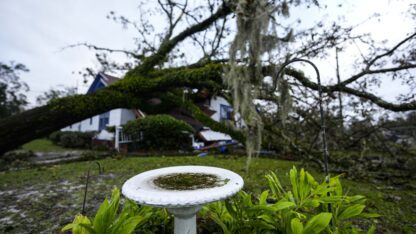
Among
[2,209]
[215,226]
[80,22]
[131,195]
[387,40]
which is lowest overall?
[2,209]

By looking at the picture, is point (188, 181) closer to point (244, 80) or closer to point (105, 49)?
point (244, 80)

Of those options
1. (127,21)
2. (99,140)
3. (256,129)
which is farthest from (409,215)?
(99,140)

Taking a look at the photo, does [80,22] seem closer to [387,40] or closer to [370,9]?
[370,9]

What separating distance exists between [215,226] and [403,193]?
12.2 feet

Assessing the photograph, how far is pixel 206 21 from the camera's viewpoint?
4.67 metres

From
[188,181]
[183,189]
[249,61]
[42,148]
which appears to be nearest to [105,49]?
[249,61]

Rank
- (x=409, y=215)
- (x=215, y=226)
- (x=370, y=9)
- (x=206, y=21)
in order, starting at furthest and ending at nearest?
(x=206, y=21), (x=370, y=9), (x=409, y=215), (x=215, y=226)

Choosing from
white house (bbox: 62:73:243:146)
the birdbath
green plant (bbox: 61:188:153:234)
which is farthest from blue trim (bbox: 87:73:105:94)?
green plant (bbox: 61:188:153:234)

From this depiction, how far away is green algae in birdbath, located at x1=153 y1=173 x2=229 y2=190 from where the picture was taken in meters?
1.25

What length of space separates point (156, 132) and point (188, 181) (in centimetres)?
757

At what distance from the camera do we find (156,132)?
859 centimetres

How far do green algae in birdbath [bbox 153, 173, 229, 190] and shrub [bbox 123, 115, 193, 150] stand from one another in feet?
23.5

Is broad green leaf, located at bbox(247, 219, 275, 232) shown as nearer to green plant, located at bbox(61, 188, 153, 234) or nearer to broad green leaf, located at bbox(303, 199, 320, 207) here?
broad green leaf, located at bbox(303, 199, 320, 207)

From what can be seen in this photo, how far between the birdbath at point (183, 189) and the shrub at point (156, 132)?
23.1 feet
